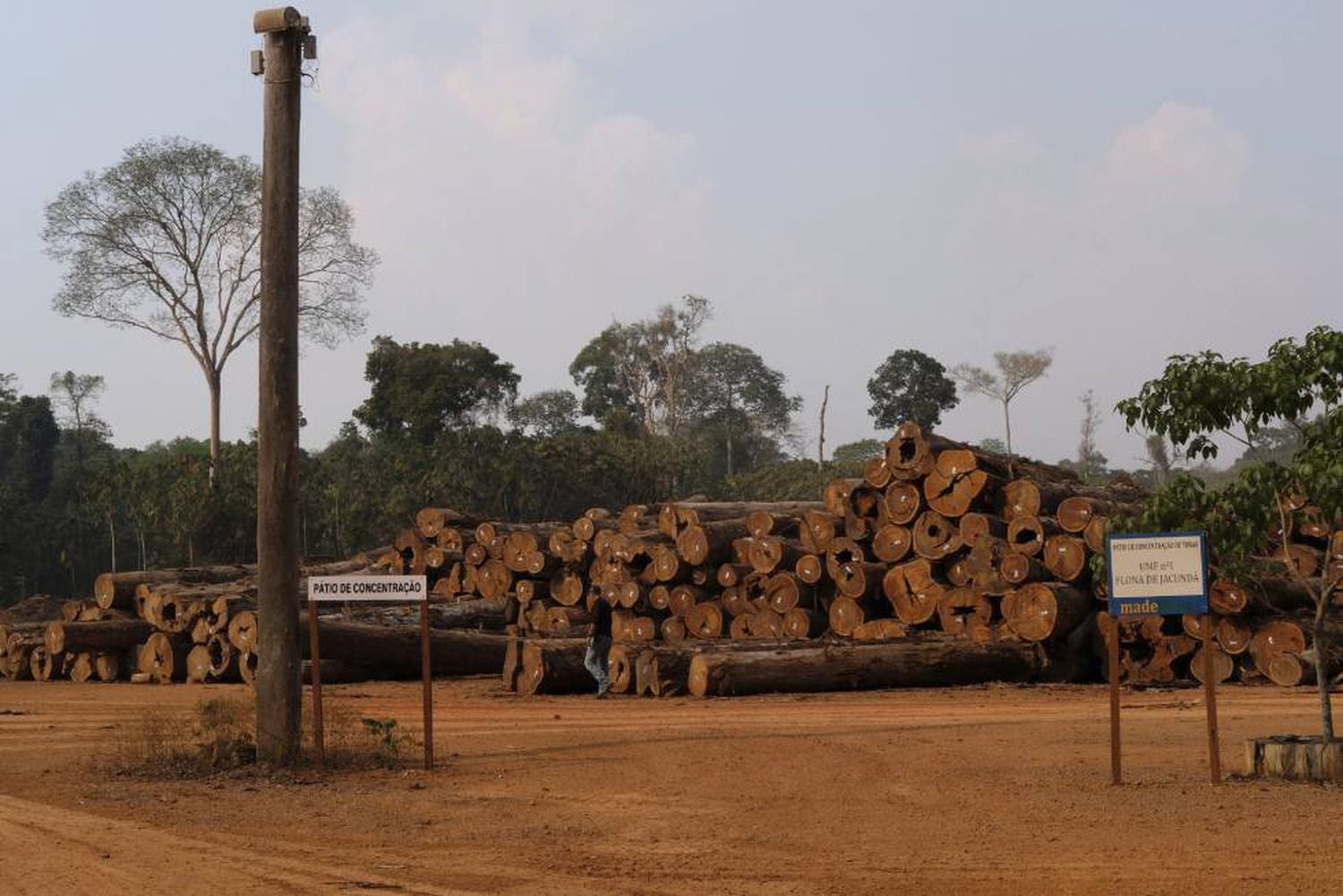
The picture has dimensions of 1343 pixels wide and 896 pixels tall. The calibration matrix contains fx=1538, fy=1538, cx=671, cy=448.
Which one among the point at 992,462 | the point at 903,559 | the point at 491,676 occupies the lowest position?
the point at 491,676

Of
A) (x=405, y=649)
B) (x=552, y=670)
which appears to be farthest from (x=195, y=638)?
(x=552, y=670)

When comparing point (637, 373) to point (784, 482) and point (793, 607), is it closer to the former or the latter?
point (784, 482)

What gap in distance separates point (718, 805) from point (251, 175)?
1645 inches

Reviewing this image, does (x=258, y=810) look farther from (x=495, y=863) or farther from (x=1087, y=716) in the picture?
(x=1087, y=716)

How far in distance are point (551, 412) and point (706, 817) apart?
66.4 m

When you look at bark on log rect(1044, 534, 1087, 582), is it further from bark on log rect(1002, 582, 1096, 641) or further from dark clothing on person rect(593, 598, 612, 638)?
dark clothing on person rect(593, 598, 612, 638)

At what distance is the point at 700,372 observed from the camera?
77.7 m

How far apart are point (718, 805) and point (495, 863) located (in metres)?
2.40

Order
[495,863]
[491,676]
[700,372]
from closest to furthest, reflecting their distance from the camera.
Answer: [495,863]
[491,676]
[700,372]

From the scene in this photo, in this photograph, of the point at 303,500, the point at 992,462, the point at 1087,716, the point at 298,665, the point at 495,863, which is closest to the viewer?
the point at 495,863

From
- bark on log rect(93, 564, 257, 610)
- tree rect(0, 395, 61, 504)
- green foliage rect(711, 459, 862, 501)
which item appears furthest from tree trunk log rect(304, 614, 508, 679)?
tree rect(0, 395, 61, 504)

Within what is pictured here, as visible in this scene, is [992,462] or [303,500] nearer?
[992,462]

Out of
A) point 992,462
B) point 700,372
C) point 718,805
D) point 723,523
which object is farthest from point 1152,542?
point 700,372

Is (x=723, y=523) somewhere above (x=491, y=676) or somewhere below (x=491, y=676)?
above
